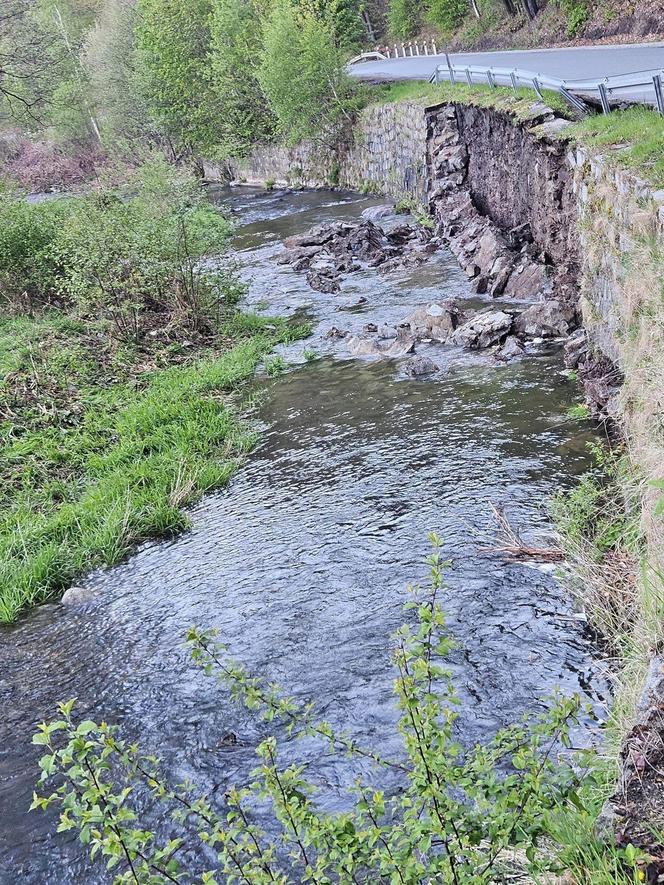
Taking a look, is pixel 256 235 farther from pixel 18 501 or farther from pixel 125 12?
pixel 125 12

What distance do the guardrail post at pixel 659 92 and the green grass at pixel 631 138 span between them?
5.6 inches

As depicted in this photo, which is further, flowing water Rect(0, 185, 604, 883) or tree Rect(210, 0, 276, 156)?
tree Rect(210, 0, 276, 156)

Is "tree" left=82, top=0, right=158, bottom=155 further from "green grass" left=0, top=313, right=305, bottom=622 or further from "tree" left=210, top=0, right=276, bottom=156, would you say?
"green grass" left=0, top=313, right=305, bottom=622

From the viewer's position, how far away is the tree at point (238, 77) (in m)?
41.8

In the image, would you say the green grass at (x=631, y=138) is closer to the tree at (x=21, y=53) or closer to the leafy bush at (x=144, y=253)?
the leafy bush at (x=144, y=253)

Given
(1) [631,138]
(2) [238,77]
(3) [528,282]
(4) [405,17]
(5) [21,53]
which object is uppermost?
(4) [405,17]

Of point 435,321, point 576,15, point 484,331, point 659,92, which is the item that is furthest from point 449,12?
point 659,92

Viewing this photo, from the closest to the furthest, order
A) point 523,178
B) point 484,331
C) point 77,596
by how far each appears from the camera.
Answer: point 77,596
point 484,331
point 523,178

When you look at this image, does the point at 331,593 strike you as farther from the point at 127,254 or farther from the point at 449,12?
the point at 449,12

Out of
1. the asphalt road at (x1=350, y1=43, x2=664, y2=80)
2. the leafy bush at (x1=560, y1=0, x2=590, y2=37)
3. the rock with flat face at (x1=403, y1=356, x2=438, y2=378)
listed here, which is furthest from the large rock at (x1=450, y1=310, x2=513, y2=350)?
the leafy bush at (x1=560, y1=0, x2=590, y2=37)

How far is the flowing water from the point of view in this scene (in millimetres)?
6445

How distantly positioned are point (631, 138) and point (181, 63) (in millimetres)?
40802

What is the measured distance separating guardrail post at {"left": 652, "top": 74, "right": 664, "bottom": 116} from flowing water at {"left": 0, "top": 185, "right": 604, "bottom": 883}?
13.5 feet

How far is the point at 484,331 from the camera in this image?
14.8 m
